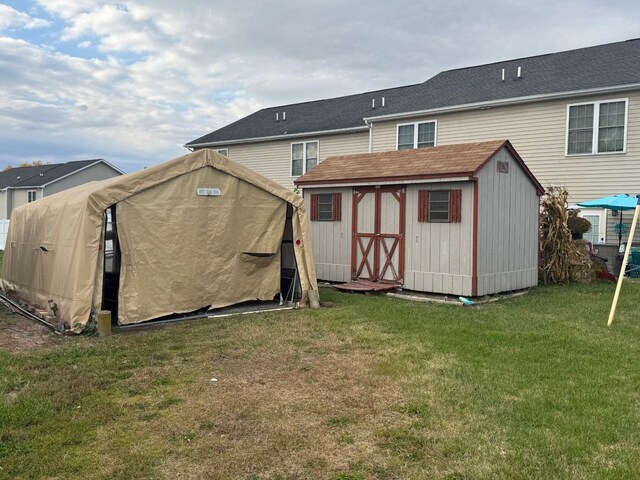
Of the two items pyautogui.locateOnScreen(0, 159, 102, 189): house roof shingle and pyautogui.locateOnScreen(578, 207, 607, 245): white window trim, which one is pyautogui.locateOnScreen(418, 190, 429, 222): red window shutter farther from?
pyautogui.locateOnScreen(0, 159, 102, 189): house roof shingle

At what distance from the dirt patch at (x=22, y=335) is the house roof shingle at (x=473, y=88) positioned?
1343 cm

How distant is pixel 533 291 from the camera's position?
1172 cm

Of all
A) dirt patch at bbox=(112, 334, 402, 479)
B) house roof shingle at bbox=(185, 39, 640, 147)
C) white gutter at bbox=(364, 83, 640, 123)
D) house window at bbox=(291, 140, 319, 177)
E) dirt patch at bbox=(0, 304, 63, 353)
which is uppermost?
house roof shingle at bbox=(185, 39, 640, 147)

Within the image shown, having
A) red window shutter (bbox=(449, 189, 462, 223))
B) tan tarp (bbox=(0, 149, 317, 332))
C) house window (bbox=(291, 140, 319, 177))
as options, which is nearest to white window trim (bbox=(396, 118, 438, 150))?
house window (bbox=(291, 140, 319, 177))

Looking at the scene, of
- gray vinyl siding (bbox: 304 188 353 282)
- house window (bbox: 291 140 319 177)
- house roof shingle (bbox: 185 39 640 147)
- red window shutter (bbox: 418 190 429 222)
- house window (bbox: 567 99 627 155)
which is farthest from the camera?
house window (bbox: 291 140 319 177)

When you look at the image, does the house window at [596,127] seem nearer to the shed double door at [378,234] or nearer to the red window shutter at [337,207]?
the shed double door at [378,234]

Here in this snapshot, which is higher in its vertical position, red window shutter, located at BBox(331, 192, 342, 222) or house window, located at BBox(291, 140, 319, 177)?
house window, located at BBox(291, 140, 319, 177)

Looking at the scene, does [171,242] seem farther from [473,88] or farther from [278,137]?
[278,137]

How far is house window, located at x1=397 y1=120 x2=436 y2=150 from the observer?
18.1m

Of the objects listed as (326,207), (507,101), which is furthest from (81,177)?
(507,101)

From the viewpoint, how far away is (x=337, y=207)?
489 inches

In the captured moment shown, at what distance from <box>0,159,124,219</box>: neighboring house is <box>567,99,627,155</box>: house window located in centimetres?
3461

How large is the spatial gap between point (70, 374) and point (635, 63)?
15790mm

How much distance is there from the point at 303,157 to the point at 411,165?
11.0 metres
